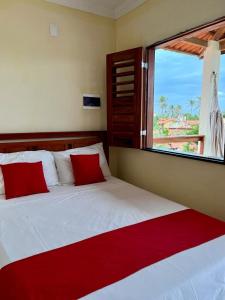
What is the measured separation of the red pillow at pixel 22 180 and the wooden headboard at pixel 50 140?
0.40 metres

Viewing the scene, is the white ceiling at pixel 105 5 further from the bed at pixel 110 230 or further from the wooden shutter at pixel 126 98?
the bed at pixel 110 230

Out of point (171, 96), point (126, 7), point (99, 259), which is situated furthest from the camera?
point (171, 96)

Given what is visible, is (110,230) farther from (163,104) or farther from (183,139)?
(183,139)

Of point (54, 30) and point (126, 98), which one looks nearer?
point (54, 30)

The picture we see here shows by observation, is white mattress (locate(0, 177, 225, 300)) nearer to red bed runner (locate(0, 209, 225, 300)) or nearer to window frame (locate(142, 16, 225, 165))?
red bed runner (locate(0, 209, 225, 300))

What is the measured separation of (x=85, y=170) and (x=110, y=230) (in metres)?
1.10

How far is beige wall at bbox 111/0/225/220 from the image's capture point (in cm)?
205

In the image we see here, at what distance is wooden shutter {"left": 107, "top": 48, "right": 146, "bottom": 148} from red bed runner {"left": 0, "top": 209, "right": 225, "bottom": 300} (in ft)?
4.46

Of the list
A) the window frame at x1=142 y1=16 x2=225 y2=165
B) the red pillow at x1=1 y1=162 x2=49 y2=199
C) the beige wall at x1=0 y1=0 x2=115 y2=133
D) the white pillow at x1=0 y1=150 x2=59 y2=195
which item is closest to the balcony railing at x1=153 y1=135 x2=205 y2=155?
the window frame at x1=142 y1=16 x2=225 y2=165

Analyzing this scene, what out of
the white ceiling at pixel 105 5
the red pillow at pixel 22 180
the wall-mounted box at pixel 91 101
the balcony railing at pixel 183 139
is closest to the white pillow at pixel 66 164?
the red pillow at pixel 22 180

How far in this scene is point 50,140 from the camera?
2.79 metres

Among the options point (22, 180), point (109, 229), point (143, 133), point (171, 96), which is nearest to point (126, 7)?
point (171, 96)

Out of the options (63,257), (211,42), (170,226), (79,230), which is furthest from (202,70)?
(63,257)

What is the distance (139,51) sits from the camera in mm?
2584
